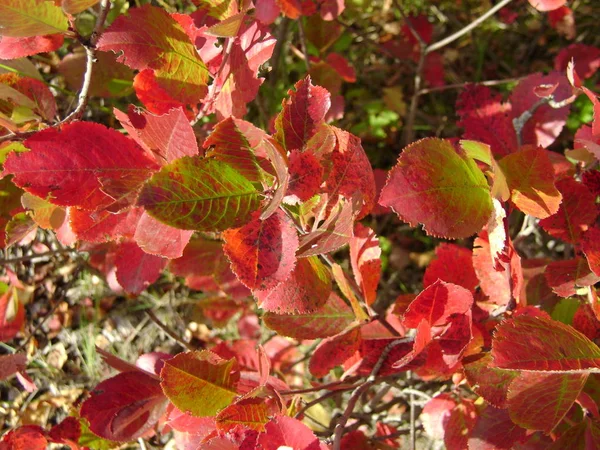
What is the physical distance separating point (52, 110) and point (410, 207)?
703 mm

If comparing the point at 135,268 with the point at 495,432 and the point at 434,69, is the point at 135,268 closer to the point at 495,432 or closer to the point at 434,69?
the point at 495,432

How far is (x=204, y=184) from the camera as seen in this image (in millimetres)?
631

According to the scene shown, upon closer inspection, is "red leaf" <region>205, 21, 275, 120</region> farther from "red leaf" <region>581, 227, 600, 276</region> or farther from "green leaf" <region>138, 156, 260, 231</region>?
"red leaf" <region>581, 227, 600, 276</region>

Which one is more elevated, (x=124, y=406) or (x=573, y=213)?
(x=573, y=213)

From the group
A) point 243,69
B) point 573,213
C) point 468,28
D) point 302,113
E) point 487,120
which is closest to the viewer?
point 302,113

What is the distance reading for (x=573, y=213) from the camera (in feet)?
3.08

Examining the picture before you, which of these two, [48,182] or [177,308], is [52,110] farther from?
[177,308]

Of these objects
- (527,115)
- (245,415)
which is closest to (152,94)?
(245,415)

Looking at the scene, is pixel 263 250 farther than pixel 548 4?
No

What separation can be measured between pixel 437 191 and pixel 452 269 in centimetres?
38

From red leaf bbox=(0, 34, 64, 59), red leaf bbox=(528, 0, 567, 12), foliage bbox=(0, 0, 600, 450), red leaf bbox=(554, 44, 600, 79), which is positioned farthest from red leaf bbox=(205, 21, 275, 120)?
red leaf bbox=(554, 44, 600, 79)

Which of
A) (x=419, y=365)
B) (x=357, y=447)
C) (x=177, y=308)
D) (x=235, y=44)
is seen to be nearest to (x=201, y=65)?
(x=235, y=44)

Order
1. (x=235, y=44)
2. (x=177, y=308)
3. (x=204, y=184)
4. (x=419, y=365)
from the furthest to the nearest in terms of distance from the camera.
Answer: (x=177, y=308)
(x=419, y=365)
(x=235, y=44)
(x=204, y=184)

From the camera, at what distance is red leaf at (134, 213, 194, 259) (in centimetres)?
70
